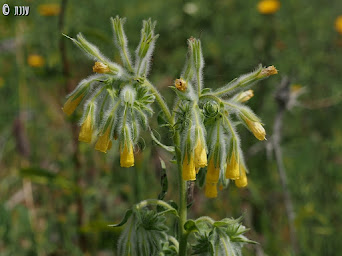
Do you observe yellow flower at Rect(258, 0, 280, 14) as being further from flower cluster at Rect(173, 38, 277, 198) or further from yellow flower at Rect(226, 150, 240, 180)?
yellow flower at Rect(226, 150, 240, 180)

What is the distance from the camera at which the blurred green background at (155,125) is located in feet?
15.4

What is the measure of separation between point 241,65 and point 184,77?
4911 mm

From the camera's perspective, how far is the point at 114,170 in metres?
5.94

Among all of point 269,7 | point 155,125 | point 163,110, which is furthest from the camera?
point 269,7

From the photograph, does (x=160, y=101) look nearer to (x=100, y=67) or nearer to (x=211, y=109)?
(x=211, y=109)

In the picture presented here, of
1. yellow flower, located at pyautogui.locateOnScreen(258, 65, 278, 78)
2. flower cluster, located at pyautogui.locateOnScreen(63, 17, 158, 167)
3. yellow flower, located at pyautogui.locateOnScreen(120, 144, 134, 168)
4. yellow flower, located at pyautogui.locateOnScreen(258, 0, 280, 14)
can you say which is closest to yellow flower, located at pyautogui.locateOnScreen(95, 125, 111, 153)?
flower cluster, located at pyautogui.locateOnScreen(63, 17, 158, 167)

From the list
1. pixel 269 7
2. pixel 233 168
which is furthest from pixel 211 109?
pixel 269 7

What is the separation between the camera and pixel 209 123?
256 centimetres

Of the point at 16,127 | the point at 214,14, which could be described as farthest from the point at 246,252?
the point at 214,14

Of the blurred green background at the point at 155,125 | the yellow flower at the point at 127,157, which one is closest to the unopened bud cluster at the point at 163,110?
the yellow flower at the point at 127,157

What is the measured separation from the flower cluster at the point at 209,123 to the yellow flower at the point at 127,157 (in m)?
0.29

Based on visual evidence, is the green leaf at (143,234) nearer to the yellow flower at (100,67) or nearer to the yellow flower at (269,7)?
the yellow flower at (100,67)

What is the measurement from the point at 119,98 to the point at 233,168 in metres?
0.75

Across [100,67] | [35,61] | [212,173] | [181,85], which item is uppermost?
[35,61]
